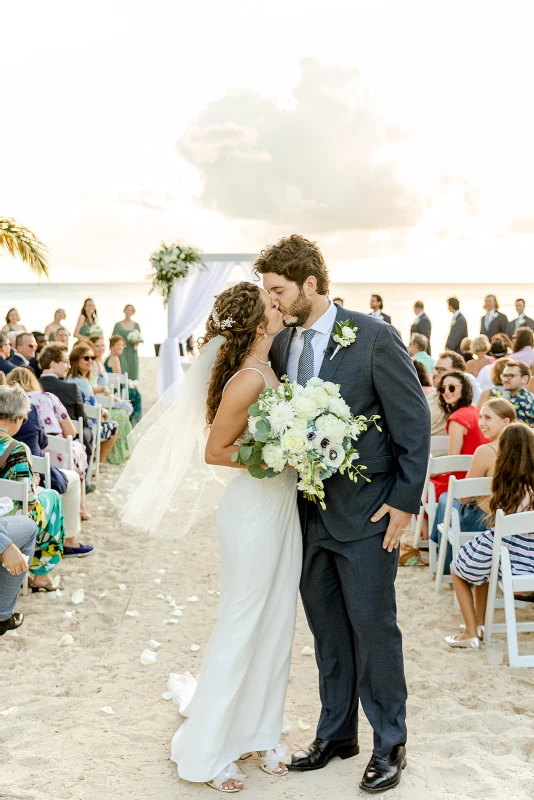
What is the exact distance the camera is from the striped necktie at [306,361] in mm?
2982

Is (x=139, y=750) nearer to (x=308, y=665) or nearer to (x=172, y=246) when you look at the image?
(x=308, y=665)

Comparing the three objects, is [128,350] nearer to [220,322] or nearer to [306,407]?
[220,322]

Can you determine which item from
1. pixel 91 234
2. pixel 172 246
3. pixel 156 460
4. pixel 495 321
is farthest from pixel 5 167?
pixel 156 460

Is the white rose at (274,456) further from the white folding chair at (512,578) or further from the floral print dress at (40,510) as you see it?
the floral print dress at (40,510)

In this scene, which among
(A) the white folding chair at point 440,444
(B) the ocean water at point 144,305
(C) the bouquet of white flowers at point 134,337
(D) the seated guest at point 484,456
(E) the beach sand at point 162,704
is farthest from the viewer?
(B) the ocean water at point 144,305

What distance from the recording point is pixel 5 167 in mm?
25406

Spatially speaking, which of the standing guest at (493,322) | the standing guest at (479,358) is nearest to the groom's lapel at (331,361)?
the standing guest at (479,358)

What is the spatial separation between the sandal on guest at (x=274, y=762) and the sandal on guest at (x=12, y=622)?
2164mm

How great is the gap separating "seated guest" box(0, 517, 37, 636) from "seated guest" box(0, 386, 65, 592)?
0.87ft

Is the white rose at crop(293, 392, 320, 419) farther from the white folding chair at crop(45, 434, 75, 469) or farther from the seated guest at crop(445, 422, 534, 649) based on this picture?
the white folding chair at crop(45, 434, 75, 469)

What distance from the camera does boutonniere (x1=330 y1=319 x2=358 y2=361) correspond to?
2.84 meters

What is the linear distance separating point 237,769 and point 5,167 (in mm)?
25616

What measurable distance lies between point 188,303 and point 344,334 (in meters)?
11.0

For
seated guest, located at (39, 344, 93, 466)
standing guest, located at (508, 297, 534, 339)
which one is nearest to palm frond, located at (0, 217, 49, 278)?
seated guest, located at (39, 344, 93, 466)
